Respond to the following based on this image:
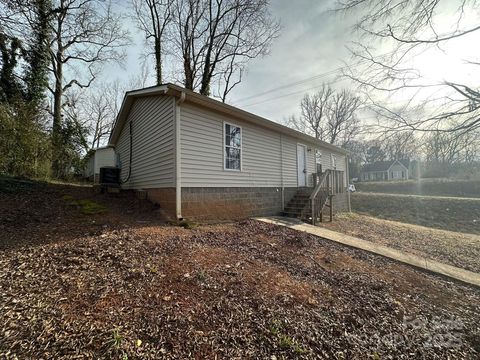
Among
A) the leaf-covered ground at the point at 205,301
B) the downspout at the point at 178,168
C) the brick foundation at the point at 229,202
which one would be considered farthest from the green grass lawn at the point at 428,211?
the downspout at the point at 178,168

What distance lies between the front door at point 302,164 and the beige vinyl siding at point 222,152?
380 millimetres

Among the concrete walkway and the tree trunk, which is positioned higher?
the tree trunk

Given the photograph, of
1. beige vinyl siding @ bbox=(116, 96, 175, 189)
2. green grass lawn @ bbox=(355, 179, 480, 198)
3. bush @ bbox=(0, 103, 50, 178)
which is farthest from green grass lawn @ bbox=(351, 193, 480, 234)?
bush @ bbox=(0, 103, 50, 178)

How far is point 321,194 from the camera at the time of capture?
369 inches

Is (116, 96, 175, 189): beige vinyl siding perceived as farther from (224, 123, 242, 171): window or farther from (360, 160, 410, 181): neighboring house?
(360, 160, 410, 181): neighboring house

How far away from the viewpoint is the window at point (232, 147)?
742cm

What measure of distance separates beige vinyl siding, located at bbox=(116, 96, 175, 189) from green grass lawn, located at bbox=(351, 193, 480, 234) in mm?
15239

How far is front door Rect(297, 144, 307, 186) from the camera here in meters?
10.9

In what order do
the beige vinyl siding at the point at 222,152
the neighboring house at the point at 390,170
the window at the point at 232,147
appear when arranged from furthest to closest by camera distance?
the neighboring house at the point at 390,170, the window at the point at 232,147, the beige vinyl siding at the point at 222,152

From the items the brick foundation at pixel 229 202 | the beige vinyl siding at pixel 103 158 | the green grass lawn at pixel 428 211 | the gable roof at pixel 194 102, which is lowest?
the green grass lawn at pixel 428 211

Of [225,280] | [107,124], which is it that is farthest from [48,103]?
[225,280]

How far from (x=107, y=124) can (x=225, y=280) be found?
88.4ft

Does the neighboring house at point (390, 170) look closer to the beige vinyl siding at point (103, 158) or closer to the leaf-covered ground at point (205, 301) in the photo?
the beige vinyl siding at point (103, 158)

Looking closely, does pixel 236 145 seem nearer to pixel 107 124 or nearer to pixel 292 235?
pixel 292 235
